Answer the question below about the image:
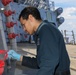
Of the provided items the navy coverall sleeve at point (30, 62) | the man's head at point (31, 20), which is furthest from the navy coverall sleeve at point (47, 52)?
the navy coverall sleeve at point (30, 62)

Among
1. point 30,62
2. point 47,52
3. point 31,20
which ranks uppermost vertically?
point 31,20

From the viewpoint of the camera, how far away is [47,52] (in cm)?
364

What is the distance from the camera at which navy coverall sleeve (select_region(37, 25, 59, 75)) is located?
11.8 ft

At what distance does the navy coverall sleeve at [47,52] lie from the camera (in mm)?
3600

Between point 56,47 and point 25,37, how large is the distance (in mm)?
15313

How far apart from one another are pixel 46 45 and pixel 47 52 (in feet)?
0.23

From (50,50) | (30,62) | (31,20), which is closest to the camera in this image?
(50,50)

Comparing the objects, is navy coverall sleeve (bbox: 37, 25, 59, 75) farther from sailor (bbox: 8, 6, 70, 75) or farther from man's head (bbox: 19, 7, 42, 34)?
man's head (bbox: 19, 7, 42, 34)

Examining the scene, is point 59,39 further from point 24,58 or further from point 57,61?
point 24,58

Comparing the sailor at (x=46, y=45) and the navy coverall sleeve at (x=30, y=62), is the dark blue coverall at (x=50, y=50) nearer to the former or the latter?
the sailor at (x=46, y=45)

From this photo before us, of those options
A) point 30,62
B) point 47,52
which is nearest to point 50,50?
point 47,52

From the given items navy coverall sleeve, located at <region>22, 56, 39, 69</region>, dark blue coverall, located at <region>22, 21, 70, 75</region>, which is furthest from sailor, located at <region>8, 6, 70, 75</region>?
navy coverall sleeve, located at <region>22, 56, 39, 69</region>

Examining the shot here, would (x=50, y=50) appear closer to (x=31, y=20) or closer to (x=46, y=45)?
(x=46, y=45)

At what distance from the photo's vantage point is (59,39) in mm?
3797
